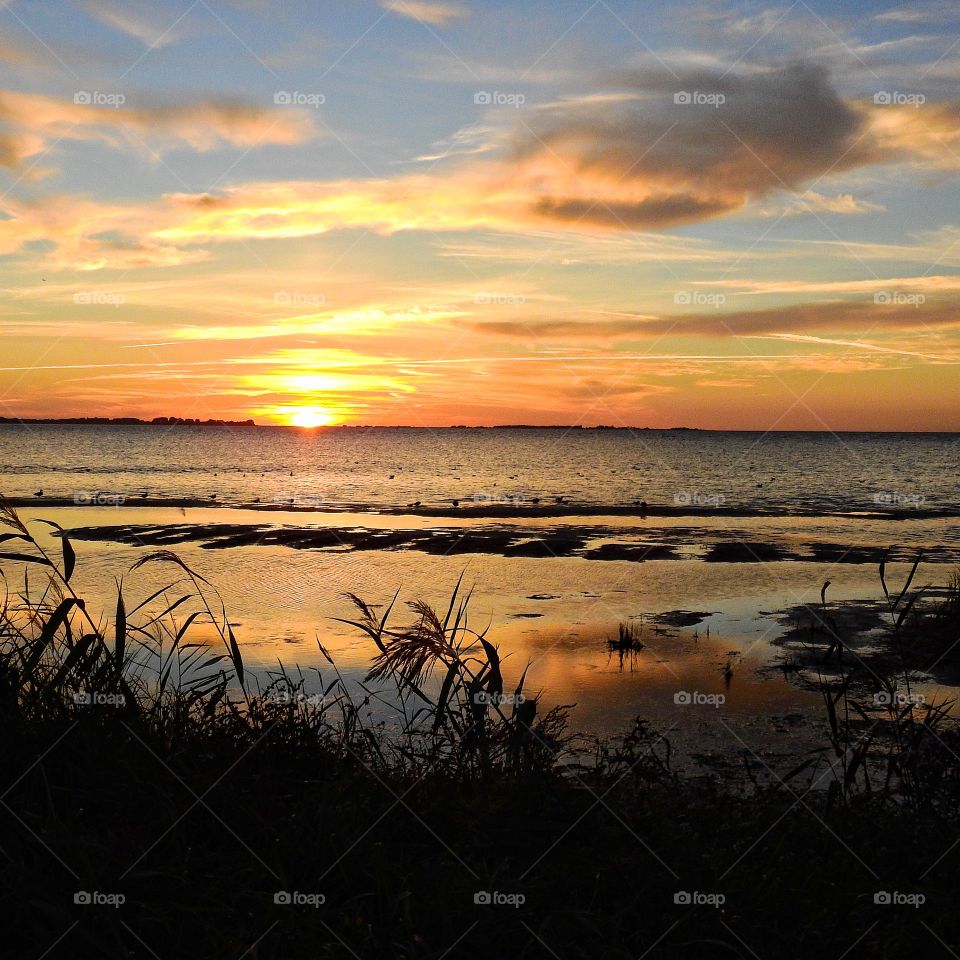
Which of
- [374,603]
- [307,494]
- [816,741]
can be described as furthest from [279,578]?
[307,494]

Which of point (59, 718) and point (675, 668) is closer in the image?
point (59, 718)

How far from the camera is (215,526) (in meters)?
32.6

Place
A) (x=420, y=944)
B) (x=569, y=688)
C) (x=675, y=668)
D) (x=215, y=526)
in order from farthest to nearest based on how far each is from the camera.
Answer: (x=215, y=526), (x=675, y=668), (x=569, y=688), (x=420, y=944)

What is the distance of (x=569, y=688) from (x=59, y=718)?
6813 millimetres

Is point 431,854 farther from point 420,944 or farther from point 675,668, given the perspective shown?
point 675,668
